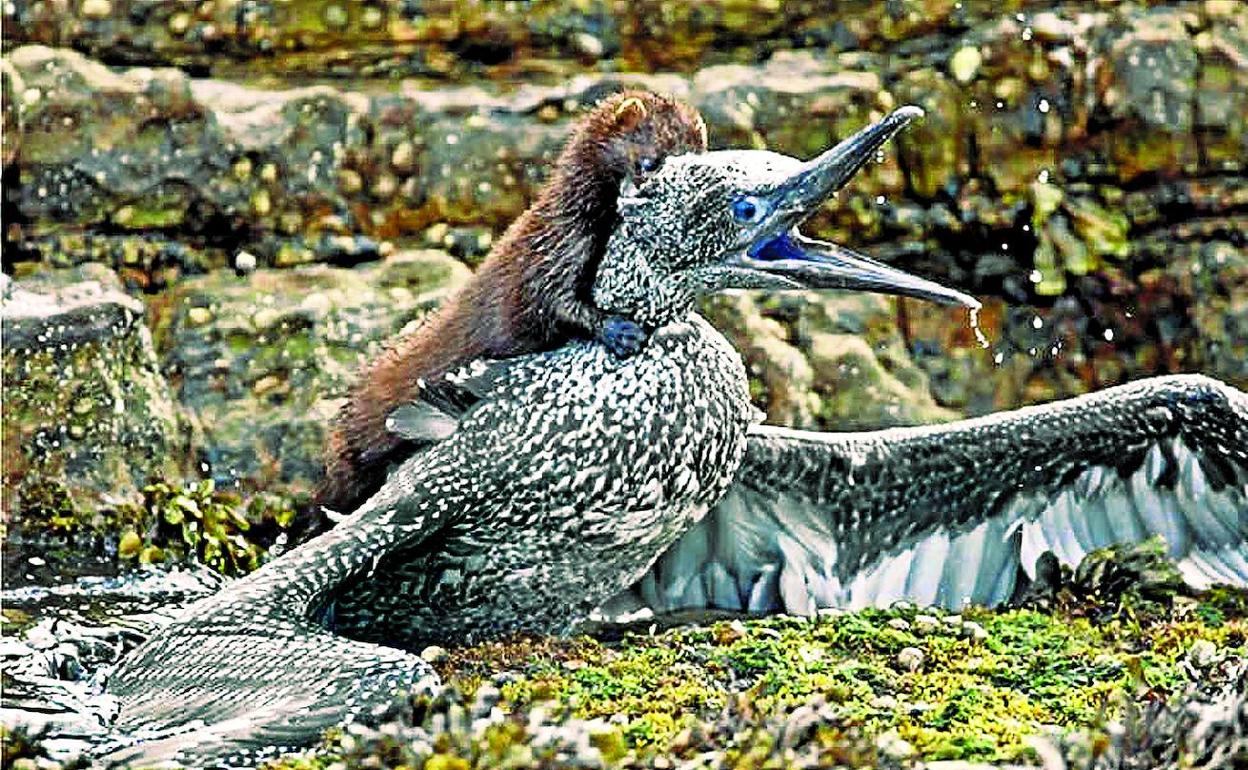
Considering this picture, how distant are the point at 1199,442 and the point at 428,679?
3406 mm

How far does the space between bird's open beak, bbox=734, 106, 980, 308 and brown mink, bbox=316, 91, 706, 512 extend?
15.1 inches

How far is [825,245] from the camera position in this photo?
26.3 feet

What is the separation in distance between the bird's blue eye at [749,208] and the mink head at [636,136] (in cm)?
25

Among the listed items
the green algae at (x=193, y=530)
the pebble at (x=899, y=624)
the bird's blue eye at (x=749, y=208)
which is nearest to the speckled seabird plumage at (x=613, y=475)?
the bird's blue eye at (x=749, y=208)

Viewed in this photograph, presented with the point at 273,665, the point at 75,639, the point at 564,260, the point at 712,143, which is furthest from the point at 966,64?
the point at 273,665

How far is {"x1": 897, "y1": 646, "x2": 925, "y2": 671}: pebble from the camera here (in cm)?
788

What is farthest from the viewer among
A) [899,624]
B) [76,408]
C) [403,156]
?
[403,156]

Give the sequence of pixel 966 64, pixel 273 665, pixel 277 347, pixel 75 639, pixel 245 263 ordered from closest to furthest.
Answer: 1. pixel 273 665
2. pixel 75 639
3. pixel 277 347
4. pixel 245 263
5. pixel 966 64

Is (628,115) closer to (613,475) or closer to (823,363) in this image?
(613,475)

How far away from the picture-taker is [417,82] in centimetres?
1277

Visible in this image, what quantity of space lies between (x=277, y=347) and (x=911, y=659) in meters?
4.61

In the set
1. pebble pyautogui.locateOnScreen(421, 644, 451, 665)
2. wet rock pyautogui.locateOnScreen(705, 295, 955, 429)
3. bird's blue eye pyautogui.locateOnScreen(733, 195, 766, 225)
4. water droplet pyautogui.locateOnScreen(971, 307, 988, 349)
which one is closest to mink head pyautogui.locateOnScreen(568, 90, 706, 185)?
bird's blue eye pyautogui.locateOnScreen(733, 195, 766, 225)

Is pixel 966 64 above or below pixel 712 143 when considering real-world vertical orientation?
above

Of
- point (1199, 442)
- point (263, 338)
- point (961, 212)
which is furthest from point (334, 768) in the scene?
point (961, 212)
